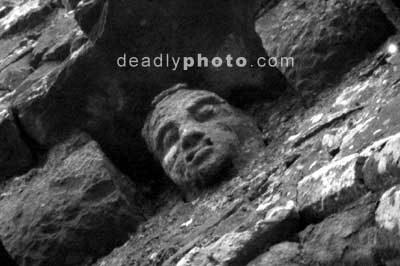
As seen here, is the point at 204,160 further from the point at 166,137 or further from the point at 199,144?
the point at 166,137

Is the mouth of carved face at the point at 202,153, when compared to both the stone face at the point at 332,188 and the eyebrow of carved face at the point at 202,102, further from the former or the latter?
the stone face at the point at 332,188

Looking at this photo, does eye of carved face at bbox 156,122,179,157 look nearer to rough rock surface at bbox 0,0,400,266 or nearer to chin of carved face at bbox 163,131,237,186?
chin of carved face at bbox 163,131,237,186

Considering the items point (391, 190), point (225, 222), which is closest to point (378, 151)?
point (391, 190)

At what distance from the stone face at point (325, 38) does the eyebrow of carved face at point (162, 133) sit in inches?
76.9

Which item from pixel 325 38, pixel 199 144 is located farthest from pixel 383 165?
pixel 325 38

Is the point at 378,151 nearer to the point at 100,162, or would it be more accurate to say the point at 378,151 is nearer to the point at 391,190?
the point at 391,190

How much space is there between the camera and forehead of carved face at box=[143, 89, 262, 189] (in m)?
10.1

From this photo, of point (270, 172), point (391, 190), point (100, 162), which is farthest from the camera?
point (100, 162)

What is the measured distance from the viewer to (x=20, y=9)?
18.2 metres

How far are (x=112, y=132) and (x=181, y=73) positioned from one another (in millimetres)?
1649

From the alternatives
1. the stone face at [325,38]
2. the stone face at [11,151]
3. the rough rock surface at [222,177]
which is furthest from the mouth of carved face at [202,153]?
the stone face at [11,151]

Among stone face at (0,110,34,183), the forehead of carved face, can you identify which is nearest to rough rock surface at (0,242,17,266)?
stone face at (0,110,34,183)

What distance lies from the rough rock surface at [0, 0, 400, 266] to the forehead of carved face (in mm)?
316

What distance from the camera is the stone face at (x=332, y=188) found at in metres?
6.92
